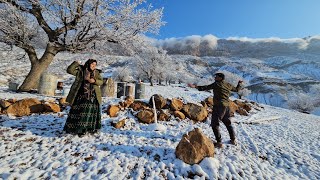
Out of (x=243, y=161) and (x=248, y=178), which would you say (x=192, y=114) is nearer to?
(x=243, y=161)

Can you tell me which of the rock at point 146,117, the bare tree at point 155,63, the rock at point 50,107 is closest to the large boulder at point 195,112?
the rock at point 146,117

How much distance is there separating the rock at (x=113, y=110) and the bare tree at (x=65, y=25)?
5.23m

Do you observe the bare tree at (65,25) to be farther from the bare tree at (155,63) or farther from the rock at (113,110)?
the bare tree at (155,63)

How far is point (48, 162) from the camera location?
17.0ft

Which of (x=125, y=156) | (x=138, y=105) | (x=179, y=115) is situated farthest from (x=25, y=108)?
(x=179, y=115)

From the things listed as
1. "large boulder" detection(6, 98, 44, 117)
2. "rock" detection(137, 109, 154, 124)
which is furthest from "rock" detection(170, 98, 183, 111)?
"large boulder" detection(6, 98, 44, 117)

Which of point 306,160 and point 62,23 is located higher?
point 62,23

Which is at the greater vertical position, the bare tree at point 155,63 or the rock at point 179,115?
the bare tree at point 155,63

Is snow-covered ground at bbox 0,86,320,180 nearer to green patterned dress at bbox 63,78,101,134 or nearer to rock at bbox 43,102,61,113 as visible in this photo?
green patterned dress at bbox 63,78,101,134

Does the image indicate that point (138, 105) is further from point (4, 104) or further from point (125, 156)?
point (4, 104)

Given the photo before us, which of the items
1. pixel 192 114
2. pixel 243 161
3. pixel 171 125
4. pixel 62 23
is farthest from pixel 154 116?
pixel 62 23

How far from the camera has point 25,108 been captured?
28.4 ft

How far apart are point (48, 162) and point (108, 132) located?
2427 millimetres

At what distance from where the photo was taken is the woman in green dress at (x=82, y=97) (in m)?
6.50
